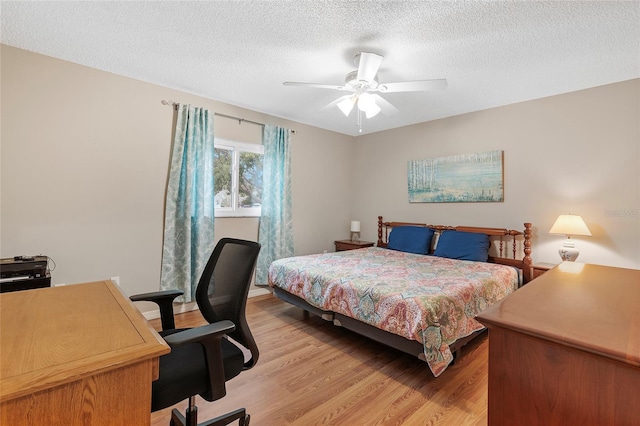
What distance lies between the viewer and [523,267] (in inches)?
133

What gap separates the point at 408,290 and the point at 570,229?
6.37 ft

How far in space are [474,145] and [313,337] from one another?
3.17 m

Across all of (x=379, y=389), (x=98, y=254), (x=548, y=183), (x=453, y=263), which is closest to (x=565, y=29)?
(x=548, y=183)

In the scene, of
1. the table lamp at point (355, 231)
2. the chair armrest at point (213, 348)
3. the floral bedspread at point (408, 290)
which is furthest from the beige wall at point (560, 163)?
the chair armrest at point (213, 348)

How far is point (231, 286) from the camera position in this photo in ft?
5.05

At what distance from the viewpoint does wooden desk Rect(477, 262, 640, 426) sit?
0.79 m

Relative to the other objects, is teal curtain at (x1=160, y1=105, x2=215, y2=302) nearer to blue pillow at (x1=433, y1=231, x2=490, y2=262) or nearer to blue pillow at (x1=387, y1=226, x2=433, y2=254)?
blue pillow at (x1=387, y1=226, x2=433, y2=254)

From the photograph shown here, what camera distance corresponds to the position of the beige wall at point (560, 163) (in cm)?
289

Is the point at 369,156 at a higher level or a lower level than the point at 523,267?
higher

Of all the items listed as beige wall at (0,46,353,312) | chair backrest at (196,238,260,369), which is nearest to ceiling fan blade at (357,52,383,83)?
chair backrest at (196,238,260,369)

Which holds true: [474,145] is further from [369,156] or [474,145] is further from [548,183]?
[369,156]

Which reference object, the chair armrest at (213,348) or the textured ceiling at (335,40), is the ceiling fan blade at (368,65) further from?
the chair armrest at (213,348)

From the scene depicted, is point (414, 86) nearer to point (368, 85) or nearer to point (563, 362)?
point (368, 85)

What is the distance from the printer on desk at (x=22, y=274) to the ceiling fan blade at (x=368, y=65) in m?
2.92
